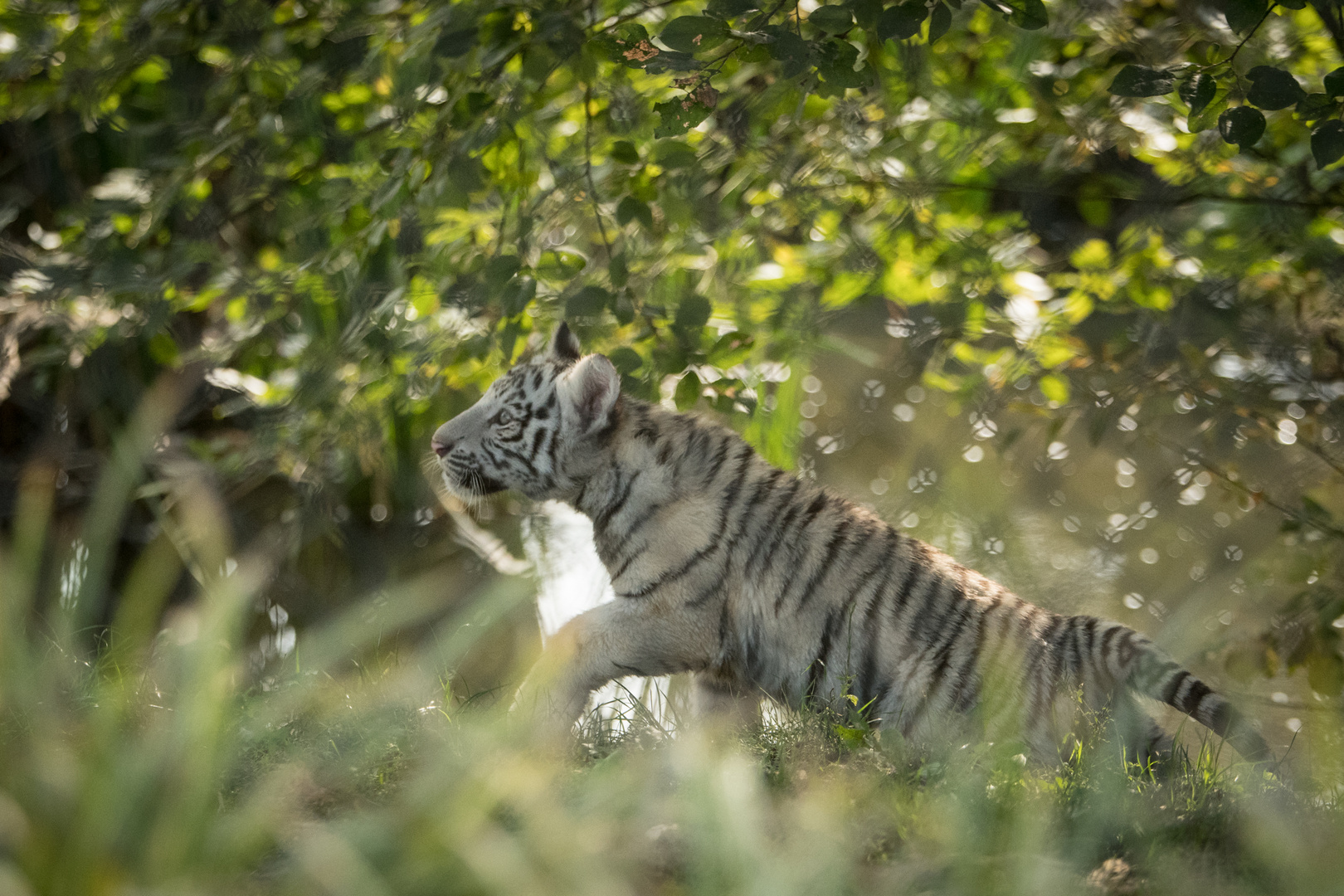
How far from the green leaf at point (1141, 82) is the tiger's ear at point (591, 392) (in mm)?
1256

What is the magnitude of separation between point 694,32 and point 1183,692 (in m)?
1.63

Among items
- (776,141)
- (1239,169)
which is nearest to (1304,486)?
(1239,169)

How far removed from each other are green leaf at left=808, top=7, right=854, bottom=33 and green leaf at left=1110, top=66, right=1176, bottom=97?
1.84 ft

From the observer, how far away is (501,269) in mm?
2535

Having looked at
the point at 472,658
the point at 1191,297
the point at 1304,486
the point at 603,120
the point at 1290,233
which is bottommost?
the point at 472,658

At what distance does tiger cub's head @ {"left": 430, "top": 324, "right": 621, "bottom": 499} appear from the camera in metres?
2.54

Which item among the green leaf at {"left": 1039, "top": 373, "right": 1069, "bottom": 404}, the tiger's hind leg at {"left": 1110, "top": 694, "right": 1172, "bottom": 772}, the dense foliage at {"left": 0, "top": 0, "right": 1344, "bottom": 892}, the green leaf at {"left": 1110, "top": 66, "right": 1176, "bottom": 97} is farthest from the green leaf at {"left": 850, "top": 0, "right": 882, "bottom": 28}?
the green leaf at {"left": 1039, "top": 373, "right": 1069, "bottom": 404}

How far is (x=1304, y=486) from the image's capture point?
3.52 metres

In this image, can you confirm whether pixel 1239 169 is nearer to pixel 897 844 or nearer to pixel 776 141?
pixel 776 141

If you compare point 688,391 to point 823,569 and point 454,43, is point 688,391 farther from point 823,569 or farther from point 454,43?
point 454,43

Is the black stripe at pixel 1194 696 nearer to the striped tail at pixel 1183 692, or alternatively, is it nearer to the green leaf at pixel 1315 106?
the striped tail at pixel 1183 692

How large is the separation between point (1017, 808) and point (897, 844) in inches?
9.6

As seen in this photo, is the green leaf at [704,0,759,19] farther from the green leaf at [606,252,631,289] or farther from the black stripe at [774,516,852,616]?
the black stripe at [774,516,852,616]

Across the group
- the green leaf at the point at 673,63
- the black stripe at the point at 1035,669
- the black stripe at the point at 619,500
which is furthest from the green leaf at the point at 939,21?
the black stripe at the point at 1035,669
